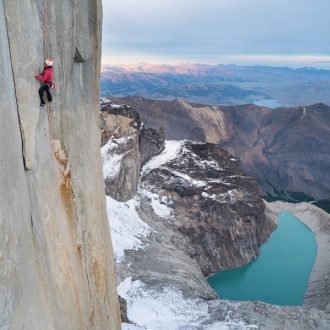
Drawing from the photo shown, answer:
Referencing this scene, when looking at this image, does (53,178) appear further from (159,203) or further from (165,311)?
(159,203)

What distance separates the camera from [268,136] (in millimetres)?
156625

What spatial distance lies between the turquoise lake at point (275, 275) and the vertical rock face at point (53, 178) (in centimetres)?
4452

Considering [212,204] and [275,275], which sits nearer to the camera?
[275,275]

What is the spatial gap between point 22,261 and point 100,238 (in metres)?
6.88

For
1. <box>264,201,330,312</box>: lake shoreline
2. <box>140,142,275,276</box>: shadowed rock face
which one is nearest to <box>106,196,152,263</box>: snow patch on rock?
<box>140,142,275,276</box>: shadowed rock face

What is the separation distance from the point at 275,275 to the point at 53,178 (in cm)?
5815

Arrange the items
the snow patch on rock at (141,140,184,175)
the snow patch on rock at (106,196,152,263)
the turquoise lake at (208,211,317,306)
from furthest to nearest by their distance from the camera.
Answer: the snow patch on rock at (141,140,184,175) < the turquoise lake at (208,211,317,306) < the snow patch on rock at (106,196,152,263)

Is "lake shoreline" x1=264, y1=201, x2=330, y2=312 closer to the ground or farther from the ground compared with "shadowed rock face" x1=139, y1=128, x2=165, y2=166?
closer to the ground

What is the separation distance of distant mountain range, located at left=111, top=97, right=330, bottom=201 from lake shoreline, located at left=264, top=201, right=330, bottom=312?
15.9 metres

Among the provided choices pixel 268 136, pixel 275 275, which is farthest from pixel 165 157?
pixel 268 136

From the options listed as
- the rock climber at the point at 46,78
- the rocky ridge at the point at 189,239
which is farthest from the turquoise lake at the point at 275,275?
the rock climber at the point at 46,78

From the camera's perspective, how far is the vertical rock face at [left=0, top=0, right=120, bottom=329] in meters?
8.68

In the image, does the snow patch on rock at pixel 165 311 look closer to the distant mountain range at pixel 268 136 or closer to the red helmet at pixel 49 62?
the red helmet at pixel 49 62

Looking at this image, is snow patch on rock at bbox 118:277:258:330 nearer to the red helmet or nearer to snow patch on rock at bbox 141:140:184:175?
the red helmet
